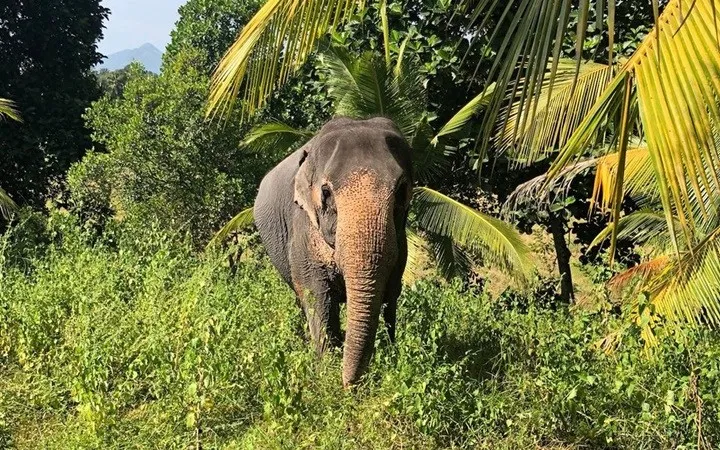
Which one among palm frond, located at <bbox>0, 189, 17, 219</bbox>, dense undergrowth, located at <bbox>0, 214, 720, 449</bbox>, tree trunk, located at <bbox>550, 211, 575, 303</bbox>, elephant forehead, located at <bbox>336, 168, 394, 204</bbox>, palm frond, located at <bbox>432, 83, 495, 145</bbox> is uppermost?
elephant forehead, located at <bbox>336, 168, 394, 204</bbox>

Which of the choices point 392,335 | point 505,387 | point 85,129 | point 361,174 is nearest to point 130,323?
point 392,335

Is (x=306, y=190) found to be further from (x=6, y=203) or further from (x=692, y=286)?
(x=6, y=203)

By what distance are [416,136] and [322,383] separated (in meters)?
4.17

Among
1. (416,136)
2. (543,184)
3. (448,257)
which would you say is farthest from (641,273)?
(416,136)

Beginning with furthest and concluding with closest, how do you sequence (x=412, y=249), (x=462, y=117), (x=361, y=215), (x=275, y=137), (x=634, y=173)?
(x=412, y=249), (x=275, y=137), (x=462, y=117), (x=634, y=173), (x=361, y=215)

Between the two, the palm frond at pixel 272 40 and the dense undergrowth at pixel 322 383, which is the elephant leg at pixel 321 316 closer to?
the dense undergrowth at pixel 322 383

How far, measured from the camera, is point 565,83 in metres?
5.31

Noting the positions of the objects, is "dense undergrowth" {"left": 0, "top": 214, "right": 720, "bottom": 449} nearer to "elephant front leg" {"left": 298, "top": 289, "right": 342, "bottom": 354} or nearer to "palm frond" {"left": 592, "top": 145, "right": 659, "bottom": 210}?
"elephant front leg" {"left": 298, "top": 289, "right": 342, "bottom": 354}

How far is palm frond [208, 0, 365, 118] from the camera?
9.62 feet

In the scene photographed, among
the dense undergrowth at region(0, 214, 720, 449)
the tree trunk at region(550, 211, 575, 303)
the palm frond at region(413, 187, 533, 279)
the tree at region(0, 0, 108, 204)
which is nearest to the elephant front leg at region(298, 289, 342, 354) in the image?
the dense undergrowth at region(0, 214, 720, 449)

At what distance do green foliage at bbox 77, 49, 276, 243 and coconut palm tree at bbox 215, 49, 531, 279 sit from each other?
4.95 ft

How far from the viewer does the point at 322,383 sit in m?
4.57

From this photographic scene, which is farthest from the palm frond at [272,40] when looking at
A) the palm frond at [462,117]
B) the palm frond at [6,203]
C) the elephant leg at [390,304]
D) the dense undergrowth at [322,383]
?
the palm frond at [6,203]

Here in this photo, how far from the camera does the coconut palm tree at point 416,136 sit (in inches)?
295
